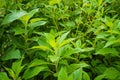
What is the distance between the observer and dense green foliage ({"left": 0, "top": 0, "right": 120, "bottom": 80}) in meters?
1.24

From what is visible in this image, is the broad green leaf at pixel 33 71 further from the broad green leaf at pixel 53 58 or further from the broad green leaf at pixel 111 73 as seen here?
the broad green leaf at pixel 111 73

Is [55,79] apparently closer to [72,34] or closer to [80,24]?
[72,34]

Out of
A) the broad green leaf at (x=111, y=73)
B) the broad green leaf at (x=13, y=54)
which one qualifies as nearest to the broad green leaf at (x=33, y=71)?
the broad green leaf at (x=13, y=54)

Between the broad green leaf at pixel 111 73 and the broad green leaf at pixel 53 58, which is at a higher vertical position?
the broad green leaf at pixel 53 58

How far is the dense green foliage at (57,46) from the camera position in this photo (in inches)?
48.8

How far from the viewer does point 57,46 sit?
49.6 inches

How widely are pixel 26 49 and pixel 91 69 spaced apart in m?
0.38

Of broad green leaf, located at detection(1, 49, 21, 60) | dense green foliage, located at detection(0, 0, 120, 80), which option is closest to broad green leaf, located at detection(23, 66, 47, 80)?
dense green foliage, located at detection(0, 0, 120, 80)

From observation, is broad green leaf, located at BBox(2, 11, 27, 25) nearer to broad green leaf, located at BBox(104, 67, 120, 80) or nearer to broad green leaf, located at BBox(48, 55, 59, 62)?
broad green leaf, located at BBox(48, 55, 59, 62)

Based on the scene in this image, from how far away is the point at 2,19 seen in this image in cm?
157

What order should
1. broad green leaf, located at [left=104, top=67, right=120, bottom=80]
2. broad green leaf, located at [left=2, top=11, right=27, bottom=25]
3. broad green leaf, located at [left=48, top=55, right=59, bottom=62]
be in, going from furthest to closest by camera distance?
broad green leaf, located at [left=2, top=11, right=27, bottom=25], broad green leaf, located at [left=104, top=67, right=120, bottom=80], broad green leaf, located at [left=48, top=55, right=59, bottom=62]

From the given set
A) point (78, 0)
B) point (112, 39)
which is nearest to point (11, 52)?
point (112, 39)

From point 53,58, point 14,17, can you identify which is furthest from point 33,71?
point 14,17

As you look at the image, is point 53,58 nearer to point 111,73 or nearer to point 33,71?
point 33,71
